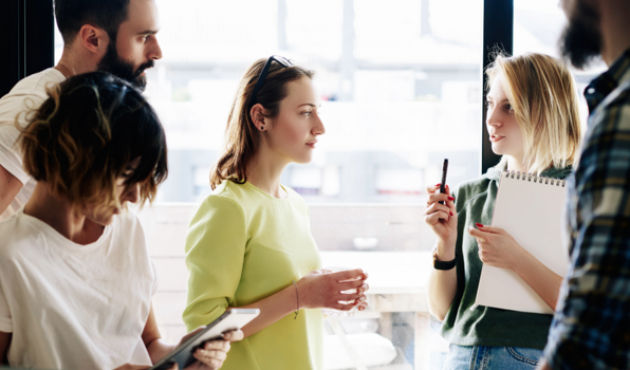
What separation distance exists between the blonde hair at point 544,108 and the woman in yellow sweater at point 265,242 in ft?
1.75

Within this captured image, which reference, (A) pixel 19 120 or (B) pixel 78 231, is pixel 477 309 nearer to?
(B) pixel 78 231

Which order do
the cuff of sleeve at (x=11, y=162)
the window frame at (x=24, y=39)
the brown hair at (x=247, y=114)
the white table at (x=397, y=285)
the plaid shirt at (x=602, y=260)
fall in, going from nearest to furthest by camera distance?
1. the plaid shirt at (x=602, y=260)
2. the cuff of sleeve at (x=11, y=162)
3. the brown hair at (x=247, y=114)
4. the window frame at (x=24, y=39)
5. the white table at (x=397, y=285)

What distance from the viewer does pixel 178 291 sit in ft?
5.29

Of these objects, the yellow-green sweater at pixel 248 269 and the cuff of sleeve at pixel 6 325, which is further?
the yellow-green sweater at pixel 248 269

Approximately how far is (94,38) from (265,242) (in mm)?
713

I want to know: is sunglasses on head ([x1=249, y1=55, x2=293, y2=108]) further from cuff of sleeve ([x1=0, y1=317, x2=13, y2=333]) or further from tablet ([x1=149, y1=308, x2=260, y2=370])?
cuff of sleeve ([x1=0, y1=317, x2=13, y2=333])

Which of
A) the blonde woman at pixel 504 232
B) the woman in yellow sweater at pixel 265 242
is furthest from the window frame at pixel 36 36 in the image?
the woman in yellow sweater at pixel 265 242

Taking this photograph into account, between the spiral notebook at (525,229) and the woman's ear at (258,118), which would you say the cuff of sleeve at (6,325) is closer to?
the woman's ear at (258,118)

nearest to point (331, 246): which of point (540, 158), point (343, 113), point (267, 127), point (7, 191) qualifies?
point (343, 113)

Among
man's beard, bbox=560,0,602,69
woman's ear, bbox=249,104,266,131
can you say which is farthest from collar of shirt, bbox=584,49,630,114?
woman's ear, bbox=249,104,266,131

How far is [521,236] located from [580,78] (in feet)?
2.55

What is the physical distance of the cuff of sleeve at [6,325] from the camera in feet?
2.35

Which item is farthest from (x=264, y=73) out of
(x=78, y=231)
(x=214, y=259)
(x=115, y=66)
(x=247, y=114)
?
(x=78, y=231)

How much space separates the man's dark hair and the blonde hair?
3.43 ft
